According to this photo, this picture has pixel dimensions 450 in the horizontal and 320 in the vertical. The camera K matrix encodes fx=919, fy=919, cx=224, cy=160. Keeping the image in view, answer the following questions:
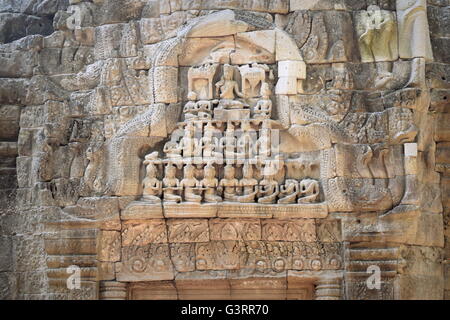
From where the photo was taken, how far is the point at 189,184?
995 centimetres

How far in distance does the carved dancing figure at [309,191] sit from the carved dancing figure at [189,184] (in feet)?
3.65

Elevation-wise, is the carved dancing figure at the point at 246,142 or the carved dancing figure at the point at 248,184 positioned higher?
the carved dancing figure at the point at 246,142

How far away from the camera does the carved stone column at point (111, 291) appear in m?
10.0

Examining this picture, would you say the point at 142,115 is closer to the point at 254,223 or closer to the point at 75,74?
the point at 75,74

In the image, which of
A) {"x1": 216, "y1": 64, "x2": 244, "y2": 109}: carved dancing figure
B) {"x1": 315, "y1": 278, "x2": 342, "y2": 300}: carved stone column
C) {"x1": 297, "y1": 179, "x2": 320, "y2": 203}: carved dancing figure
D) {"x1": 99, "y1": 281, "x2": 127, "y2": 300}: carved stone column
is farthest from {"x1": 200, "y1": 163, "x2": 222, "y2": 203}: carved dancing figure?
{"x1": 315, "y1": 278, "x2": 342, "y2": 300}: carved stone column

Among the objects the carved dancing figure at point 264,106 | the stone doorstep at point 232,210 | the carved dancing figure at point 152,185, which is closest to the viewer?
the stone doorstep at point 232,210

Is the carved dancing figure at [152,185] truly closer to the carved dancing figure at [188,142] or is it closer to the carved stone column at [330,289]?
the carved dancing figure at [188,142]

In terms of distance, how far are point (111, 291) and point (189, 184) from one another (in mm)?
1448

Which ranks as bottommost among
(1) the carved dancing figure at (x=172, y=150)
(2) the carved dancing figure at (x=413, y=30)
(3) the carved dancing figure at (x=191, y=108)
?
(1) the carved dancing figure at (x=172, y=150)

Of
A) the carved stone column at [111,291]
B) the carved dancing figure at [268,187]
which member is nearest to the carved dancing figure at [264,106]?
the carved dancing figure at [268,187]

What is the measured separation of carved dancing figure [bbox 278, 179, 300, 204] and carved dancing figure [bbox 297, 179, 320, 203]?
6cm

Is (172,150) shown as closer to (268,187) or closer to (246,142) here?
(246,142)

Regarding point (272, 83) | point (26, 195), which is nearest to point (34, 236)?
point (26, 195)

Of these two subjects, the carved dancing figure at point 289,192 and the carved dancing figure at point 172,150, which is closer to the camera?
the carved dancing figure at point 289,192
